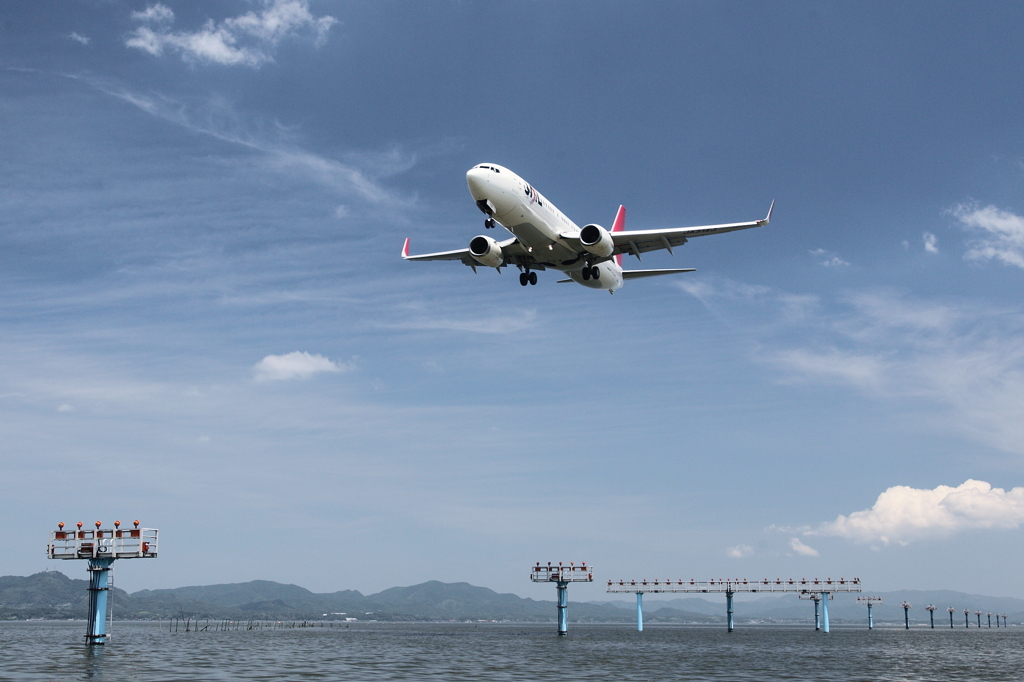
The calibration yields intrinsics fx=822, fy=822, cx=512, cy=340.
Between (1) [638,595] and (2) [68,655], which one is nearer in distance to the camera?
(2) [68,655]

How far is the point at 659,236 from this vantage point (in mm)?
52531

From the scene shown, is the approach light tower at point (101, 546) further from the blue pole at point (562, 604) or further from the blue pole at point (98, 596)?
the blue pole at point (562, 604)

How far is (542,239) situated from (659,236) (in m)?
7.69

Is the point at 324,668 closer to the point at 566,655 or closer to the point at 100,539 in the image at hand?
the point at 100,539

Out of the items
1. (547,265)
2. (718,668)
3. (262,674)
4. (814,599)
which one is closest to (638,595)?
(814,599)

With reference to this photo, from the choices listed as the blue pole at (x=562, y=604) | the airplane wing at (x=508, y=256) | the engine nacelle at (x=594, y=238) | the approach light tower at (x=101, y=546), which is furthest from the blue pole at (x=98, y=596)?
the blue pole at (x=562, y=604)

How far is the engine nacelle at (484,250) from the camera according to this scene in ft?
175

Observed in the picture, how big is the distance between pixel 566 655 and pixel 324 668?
2384cm

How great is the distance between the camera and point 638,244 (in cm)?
5497

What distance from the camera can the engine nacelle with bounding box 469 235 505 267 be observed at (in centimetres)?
5338

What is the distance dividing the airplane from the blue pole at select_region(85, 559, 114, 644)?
31.1 metres

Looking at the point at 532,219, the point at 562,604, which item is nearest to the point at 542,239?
the point at 532,219

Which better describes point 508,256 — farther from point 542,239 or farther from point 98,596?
point 98,596

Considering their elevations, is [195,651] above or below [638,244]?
below
